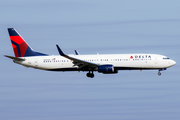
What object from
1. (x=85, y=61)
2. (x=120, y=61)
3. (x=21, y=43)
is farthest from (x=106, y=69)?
(x=21, y=43)

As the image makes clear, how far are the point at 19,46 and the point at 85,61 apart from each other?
601 inches

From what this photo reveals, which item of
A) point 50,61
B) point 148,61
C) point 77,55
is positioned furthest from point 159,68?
point 50,61

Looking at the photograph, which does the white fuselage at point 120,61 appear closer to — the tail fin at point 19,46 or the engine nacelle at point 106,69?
the engine nacelle at point 106,69

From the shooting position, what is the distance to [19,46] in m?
68.5

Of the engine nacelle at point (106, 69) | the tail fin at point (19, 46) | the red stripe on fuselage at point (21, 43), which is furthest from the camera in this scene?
the red stripe on fuselage at point (21, 43)

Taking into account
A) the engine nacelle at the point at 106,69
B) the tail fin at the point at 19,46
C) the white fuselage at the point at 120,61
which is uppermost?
the tail fin at the point at 19,46

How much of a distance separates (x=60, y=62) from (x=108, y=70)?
9856 millimetres

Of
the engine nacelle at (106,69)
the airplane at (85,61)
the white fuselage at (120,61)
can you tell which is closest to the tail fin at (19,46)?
the airplane at (85,61)

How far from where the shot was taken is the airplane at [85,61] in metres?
61.5

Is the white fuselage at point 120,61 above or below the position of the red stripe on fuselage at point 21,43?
below

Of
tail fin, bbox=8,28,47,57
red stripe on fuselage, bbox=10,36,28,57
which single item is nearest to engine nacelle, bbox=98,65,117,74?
tail fin, bbox=8,28,47,57

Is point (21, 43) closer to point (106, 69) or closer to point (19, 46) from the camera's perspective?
point (19, 46)

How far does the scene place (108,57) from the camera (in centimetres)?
6294

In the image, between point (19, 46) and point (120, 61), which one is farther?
point (19, 46)
